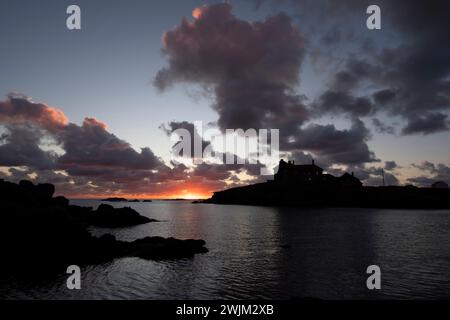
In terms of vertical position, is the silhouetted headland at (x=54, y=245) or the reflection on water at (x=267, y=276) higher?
the silhouetted headland at (x=54, y=245)

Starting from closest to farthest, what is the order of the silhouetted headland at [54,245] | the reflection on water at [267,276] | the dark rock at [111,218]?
the reflection on water at [267,276], the silhouetted headland at [54,245], the dark rock at [111,218]

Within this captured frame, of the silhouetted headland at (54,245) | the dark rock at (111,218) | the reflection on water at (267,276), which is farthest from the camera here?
the dark rock at (111,218)

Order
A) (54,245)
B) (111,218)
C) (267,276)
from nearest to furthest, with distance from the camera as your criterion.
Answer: (267,276) → (54,245) → (111,218)

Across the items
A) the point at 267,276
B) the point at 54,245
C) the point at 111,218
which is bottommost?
the point at 111,218

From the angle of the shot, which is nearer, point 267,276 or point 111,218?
point 267,276

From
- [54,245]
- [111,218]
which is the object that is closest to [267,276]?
[54,245]

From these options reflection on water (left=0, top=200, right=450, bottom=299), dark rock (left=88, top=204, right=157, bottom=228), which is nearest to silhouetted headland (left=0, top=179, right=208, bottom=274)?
reflection on water (left=0, top=200, right=450, bottom=299)

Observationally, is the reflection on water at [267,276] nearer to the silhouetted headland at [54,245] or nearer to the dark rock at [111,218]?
the silhouetted headland at [54,245]

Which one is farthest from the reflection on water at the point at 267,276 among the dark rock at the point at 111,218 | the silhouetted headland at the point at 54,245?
the dark rock at the point at 111,218

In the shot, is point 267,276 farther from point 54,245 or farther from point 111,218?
point 111,218
